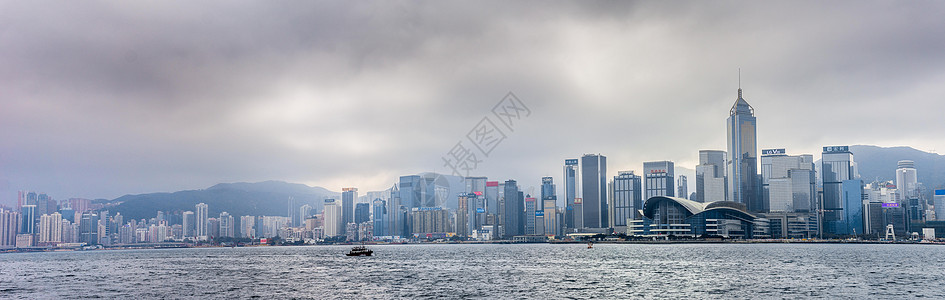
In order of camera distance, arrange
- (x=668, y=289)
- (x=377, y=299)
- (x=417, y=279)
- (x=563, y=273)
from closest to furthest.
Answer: (x=377, y=299) < (x=668, y=289) < (x=417, y=279) < (x=563, y=273)

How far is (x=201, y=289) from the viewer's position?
77.0 meters

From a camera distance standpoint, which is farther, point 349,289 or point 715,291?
point 349,289

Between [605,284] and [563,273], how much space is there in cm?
1781

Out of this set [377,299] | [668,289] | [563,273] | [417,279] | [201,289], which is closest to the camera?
[377,299]

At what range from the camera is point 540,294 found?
6681cm

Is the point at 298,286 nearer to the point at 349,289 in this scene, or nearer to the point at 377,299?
the point at 349,289

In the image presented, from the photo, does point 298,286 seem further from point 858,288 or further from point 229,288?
point 858,288

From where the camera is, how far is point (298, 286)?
257ft

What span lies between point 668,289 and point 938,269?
54.2 meters

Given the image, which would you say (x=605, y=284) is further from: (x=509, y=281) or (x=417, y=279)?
(x=417, y=279)

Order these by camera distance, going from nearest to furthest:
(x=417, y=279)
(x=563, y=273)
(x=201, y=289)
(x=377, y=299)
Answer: (x=377, y=299), (x=201, y=289), (x=417, y=279), (x=563, y=273)

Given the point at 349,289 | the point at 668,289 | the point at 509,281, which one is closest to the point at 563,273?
the point at 509,281

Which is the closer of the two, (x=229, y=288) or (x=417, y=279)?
(x=229, y=288)

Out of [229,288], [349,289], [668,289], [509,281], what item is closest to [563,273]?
[509,281]
